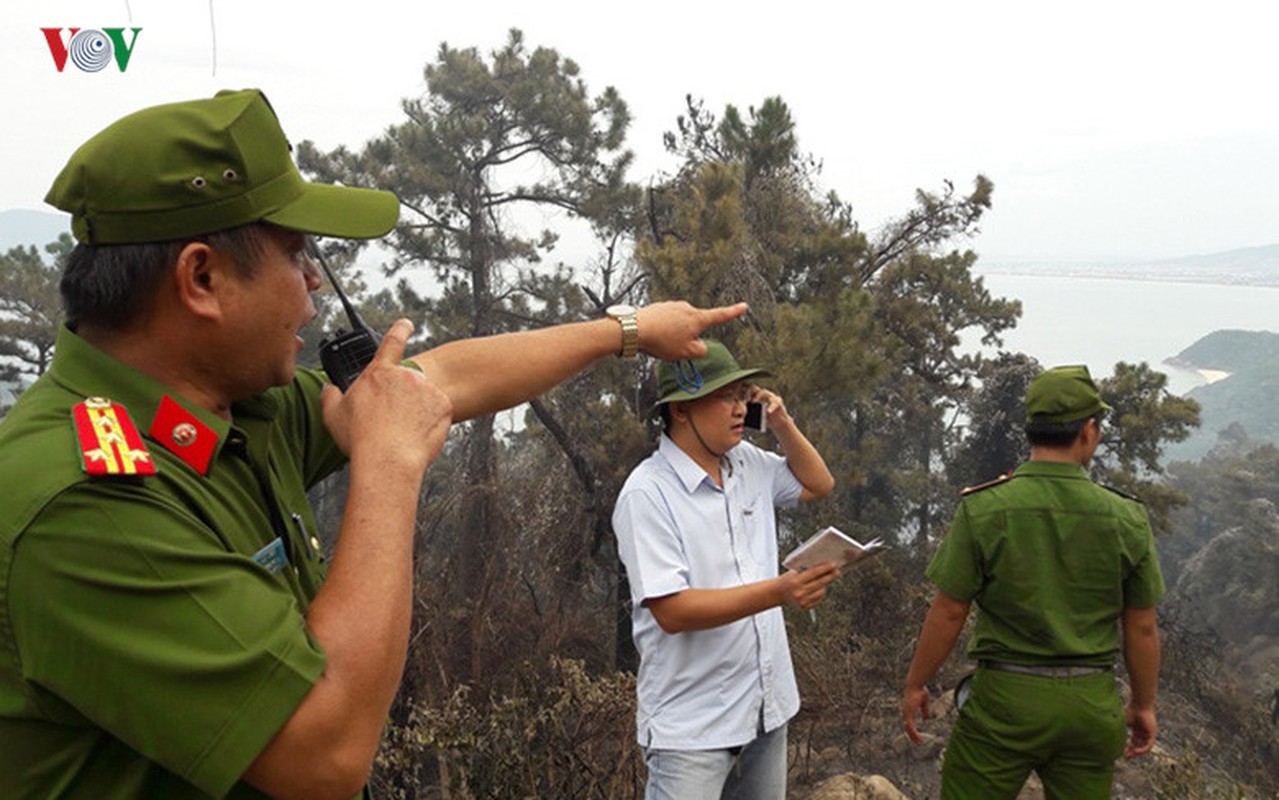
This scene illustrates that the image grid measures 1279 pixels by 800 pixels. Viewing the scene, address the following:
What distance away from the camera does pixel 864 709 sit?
7.03 meters

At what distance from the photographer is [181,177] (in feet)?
3.44

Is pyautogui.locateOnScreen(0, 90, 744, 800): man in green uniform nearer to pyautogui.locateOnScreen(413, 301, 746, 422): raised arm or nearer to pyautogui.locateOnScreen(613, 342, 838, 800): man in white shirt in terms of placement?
Answer: pyautogui.locateOnScreen(413, 301, 746, 422): raised arm

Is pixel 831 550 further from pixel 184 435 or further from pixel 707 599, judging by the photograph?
pixel 184 435

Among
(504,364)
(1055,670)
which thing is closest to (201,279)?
(504,364)

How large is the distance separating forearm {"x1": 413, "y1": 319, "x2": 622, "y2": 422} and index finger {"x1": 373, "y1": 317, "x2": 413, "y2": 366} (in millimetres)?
317

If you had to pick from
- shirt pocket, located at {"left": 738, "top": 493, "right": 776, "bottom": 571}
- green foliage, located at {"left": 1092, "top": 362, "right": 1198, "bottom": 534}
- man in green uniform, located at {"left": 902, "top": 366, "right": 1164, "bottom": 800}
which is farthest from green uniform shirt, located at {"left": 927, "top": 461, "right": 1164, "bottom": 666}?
green foliage, located at {"left": 1092, "top": 362, "right": 1198, "bottom": 534}

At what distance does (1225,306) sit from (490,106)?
2053 inches

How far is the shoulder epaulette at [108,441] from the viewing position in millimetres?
924

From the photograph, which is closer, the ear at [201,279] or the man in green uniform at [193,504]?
the man in green uniform at [193,504]

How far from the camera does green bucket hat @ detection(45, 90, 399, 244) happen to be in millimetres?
1038

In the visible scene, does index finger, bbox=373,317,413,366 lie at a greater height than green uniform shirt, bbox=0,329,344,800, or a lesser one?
greater

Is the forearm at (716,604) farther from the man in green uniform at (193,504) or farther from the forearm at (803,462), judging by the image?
the man in green uniform at (193,504)

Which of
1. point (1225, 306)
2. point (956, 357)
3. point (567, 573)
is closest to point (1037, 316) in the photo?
point (956, 357)

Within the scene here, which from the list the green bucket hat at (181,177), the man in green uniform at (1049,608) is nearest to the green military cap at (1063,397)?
the man in green uniform at (1049,608)
